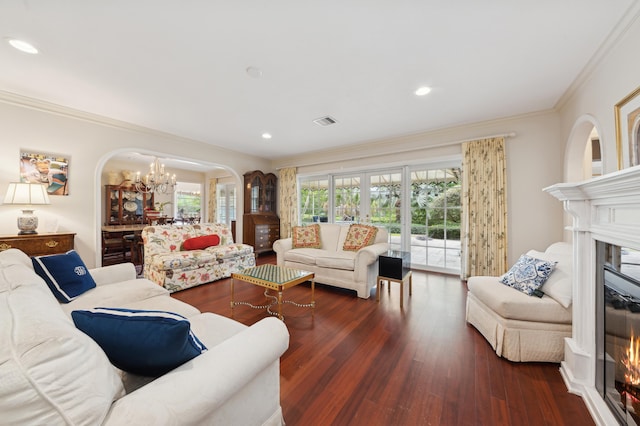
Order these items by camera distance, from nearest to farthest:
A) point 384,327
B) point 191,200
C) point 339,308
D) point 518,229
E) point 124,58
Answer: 1. point 124,58
2. point 384,327
3. point 339,308
4. point 518,229
5. point 191,200

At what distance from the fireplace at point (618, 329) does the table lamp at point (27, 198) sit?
505 centimetres

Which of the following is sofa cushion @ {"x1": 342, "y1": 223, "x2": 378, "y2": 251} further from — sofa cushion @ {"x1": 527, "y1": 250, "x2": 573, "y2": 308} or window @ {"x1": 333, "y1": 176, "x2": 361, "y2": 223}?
sofa cushion @ {"x1": 527, "y1": 250, "x2": 573, "y2": 308}

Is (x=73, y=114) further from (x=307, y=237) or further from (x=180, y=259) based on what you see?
(x=307, y=237)

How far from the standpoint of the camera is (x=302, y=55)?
6.81 ft

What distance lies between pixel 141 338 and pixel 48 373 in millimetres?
266

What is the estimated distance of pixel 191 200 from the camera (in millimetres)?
8211

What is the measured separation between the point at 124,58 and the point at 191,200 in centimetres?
673

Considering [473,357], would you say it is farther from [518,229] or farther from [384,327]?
[518,229]

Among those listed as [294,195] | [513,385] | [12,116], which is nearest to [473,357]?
[513,385]

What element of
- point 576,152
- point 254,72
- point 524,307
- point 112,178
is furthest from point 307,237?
point 112,178

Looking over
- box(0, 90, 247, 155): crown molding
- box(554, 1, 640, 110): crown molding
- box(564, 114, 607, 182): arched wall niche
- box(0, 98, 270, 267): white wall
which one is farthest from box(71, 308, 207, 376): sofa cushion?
box(564, 114, 607, 182): arched wall niche

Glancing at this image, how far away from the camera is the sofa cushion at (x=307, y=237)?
400 centimetres

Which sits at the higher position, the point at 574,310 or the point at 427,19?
the point at 427,19

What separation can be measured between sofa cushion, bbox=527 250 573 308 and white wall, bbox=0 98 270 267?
205 inches
